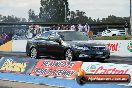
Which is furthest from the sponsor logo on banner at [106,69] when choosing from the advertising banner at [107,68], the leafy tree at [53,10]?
the leafy tree at [53,10]

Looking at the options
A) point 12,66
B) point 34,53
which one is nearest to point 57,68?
point 12,66

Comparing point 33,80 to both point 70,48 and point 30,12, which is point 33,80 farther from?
point 30,12

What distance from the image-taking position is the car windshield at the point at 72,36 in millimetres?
18872

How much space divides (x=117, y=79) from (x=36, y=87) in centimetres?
436

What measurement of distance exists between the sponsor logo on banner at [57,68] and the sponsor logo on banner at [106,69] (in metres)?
0.85

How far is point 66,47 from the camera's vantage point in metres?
18.3

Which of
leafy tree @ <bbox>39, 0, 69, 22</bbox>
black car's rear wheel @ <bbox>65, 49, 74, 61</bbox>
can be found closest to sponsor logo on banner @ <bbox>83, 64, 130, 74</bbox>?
black car's rear wheel @ <bbox>65, 49, 74, 61</bbox>

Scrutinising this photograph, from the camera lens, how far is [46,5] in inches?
5202

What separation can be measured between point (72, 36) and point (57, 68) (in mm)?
6747

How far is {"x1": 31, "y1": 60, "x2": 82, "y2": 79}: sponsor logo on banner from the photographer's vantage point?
11.8 metres

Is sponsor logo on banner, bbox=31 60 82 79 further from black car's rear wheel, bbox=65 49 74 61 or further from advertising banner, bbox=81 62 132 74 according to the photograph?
black car's rear wheel, bbox=65 49 74 61

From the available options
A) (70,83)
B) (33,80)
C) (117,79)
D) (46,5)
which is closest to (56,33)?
(33,80)

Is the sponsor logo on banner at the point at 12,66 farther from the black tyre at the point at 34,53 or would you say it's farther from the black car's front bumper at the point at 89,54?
the black tyre at the point at 34,53

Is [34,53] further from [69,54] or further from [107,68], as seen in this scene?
[107,68]
